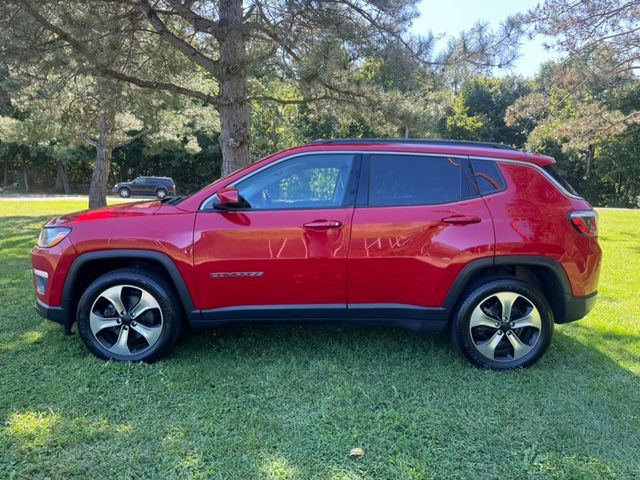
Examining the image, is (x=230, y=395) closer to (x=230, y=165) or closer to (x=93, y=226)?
(x=93, y=226)

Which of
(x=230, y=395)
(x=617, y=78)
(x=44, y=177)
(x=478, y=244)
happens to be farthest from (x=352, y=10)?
(x=44, y=177)

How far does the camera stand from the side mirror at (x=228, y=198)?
3395 millimetres

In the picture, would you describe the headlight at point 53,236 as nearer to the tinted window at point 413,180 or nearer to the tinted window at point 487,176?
the tinted window at point 413,180

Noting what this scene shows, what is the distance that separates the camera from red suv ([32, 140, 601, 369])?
3.45 m

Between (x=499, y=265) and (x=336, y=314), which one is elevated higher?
(x=499, y=265)

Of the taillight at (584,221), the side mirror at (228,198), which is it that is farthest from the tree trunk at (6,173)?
the taillight at (584,221)

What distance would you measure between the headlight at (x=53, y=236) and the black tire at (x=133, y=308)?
427mm

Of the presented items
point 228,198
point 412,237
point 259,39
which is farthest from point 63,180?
point 412,237

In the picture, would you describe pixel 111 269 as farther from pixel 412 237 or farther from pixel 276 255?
pixel 412 237

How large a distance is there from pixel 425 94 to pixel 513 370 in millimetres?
6336

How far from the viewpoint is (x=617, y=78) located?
13.0m

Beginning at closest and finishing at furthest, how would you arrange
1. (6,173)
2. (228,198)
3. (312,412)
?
(312,412), (228,198), (6,173)

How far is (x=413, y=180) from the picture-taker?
359cm

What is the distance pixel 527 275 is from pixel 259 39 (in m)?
5.45
